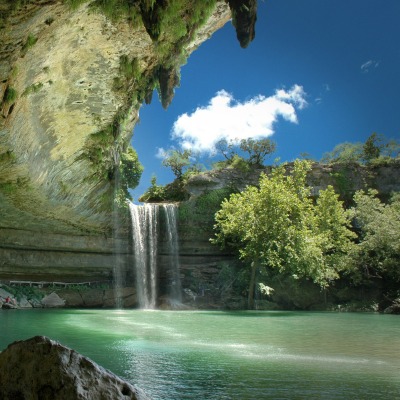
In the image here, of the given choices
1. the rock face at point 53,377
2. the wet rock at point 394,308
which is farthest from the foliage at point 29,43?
the wet rock at point 394,308

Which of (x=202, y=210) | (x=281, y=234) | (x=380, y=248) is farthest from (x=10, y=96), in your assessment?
(x=380, y=248)

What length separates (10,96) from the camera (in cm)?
961

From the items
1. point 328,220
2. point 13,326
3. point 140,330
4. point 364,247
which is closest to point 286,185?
point 328,220

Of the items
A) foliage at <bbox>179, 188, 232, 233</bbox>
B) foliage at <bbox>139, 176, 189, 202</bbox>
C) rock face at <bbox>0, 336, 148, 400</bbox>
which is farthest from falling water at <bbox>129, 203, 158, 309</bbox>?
rock face at <bbox>0, 336, 148, 400</bbox>

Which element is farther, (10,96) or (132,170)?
(132,170)

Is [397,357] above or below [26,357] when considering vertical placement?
below

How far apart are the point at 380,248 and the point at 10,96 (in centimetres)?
2095

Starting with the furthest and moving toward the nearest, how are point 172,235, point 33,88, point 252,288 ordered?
1. point 172,235
2. point 252,288
3. point 33,88

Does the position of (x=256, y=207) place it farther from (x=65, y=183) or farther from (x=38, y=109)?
A: (x=38, y=109)

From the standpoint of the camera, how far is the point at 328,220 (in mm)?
26656

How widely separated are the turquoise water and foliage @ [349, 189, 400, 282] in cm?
1192

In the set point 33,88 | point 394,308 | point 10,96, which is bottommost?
point 394,308

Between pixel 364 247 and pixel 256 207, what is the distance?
6659 mm

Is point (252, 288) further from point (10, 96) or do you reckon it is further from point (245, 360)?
point (10, 96)
